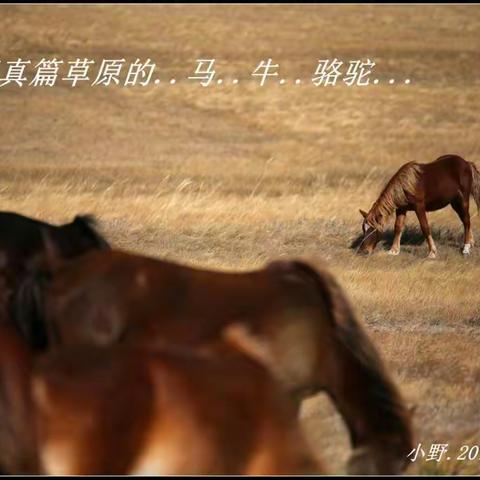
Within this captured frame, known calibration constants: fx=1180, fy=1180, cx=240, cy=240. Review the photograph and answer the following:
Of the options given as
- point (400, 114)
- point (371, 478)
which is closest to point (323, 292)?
point (371, 478)

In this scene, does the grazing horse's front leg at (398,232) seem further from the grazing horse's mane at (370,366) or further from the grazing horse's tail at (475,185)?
the grazing horse's mane at (370,366)

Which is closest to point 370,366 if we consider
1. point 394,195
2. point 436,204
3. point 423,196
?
point 394,195

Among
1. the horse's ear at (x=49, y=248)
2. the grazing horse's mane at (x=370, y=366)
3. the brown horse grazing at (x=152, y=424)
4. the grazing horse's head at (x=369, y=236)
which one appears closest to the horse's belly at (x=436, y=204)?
the grazing horse's head at (x=369, y=236)

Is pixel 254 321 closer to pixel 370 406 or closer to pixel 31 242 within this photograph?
pixel 370 406

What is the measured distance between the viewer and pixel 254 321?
5680 millimetres

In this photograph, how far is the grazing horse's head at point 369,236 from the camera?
1460 centimetres

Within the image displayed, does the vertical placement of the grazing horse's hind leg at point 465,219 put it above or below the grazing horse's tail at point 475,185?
below

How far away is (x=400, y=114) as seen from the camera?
31156mm

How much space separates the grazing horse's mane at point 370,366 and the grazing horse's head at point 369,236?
28.8 feet

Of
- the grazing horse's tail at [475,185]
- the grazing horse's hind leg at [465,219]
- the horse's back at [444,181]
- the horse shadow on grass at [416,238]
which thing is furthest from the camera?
the grazing horse's tail at [475,185]

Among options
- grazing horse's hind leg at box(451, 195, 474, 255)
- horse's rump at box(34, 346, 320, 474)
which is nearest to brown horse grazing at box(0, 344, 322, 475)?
horse's rump at box(34, 346, 320, 474)

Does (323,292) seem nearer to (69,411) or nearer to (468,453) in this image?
(468,453)

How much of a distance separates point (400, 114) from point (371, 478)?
1056 inches

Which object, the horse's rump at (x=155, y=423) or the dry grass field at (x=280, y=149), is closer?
the horse's rump at (x=155, y=423)
